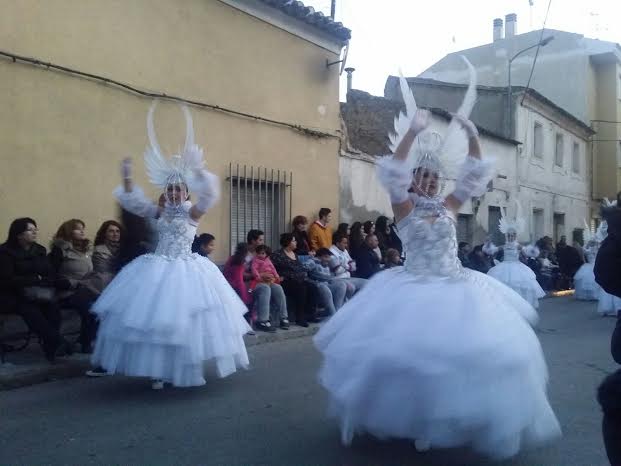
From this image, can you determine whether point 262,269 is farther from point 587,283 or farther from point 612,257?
point 587,283

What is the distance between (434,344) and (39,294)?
15.5 ft

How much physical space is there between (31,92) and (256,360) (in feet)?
14.2

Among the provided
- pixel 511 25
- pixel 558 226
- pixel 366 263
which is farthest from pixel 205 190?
pixel 511 25

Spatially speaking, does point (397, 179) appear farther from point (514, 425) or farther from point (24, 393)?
point (24, 393)

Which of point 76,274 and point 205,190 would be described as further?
point 76,274

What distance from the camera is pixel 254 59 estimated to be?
39.6ft

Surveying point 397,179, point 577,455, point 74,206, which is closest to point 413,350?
point 397,179

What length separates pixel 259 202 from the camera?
39.5ft

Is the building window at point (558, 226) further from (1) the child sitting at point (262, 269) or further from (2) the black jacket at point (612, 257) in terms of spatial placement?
(2) the black jacket at point (612, 257)

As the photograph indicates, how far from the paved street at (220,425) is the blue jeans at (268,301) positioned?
213cm

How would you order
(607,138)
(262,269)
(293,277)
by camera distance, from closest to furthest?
1. (262,269)
2. (293,277)
3. (607,138)

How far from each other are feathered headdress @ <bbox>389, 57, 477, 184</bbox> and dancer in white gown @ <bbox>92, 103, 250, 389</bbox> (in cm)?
228

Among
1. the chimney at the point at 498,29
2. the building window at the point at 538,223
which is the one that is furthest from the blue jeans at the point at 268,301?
the chimney at the point at 498,29

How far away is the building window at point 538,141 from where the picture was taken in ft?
86.5
